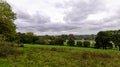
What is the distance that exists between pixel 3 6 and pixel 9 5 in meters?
1.98

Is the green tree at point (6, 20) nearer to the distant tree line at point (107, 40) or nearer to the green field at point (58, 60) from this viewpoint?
the green field at point (58, 60)

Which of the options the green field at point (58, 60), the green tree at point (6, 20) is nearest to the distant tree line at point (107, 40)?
the green tree at point (6, 20)

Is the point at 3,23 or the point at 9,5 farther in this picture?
the point at 9,5

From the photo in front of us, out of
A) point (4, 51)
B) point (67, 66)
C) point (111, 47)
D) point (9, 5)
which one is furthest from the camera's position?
point (111, 47)

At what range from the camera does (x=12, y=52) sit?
115ft

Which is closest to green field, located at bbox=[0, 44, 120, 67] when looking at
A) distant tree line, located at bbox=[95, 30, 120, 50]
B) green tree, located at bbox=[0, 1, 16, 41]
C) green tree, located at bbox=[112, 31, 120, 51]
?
green tree, located at bbox=[0, 1, 16, 41]

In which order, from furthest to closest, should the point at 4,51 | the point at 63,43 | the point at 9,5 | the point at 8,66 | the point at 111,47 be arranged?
the point at 63,43, the point at 111,47, the point at 9,5, the point at 4,51, the point at 8,66

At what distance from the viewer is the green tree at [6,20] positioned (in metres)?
52.1

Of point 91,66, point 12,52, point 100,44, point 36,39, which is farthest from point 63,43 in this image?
point 91,66

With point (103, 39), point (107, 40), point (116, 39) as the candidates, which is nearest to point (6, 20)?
point (103, 39)

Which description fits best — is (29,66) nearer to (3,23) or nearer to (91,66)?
(91,66)

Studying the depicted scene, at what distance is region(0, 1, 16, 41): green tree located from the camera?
171 ft

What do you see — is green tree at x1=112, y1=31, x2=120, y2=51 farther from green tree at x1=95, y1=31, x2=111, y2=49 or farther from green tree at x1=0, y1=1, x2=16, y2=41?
green tree at x1=0, y1=1, x2=16, y2=41

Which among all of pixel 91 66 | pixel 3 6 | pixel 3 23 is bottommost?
pixel 91 66
